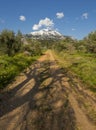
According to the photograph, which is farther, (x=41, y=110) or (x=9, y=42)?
(x=9, y=42)

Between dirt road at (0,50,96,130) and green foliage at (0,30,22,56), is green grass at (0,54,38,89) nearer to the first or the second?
dirt road at (0,50,96,130)

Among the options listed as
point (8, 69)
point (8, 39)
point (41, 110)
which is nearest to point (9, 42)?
point (8, 39)

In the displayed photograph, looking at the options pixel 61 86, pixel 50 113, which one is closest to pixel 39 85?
pixel 61 86

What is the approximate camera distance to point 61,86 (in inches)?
570

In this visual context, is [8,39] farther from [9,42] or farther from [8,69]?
[8,69]

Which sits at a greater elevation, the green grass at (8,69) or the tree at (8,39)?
the tree at (8,39)

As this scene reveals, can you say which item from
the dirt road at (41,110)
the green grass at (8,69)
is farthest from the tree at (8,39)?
the dirt road at (41,110)

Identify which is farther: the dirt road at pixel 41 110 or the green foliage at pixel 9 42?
the green foliage at pixel 9 42

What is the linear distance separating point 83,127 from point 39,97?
429 cm

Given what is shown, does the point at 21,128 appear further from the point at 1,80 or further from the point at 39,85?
the point at 1,80

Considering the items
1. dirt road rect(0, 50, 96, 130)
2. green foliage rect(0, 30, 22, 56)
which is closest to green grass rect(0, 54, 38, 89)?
dirt road rect(0, 50, 96, 130)

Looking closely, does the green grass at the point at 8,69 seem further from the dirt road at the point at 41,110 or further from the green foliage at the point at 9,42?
the green foliage at the point at 9,42

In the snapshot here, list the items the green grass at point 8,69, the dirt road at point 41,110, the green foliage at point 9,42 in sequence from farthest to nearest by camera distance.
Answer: the green foliage at point 9,42
the green grass at point 8,69
the dirt road at point 41,110

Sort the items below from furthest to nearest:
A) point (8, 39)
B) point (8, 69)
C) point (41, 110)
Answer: point (8, 39), point (8, 69), point (41, 110)
